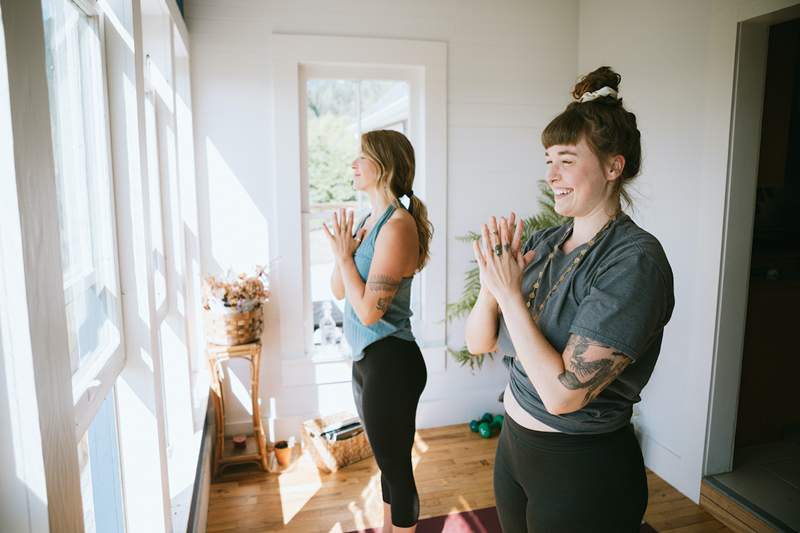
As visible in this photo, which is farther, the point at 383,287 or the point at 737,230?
the point at 737,230

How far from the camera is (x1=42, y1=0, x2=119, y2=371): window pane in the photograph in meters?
1.21

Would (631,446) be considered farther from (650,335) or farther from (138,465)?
(138,465)

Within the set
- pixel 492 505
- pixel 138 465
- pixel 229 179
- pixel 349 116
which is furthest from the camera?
pixel 349 116

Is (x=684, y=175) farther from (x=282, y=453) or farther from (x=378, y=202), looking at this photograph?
(x=282, y=453)

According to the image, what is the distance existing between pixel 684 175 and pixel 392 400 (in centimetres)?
195

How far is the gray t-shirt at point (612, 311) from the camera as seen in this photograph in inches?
43.0

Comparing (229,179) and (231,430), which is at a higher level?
(229,179)

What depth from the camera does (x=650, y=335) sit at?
1120 mm

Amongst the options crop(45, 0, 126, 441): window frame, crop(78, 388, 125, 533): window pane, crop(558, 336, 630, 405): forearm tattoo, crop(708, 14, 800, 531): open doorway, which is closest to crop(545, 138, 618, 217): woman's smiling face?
crop(558, 336, 630, 405): forearm tattoo

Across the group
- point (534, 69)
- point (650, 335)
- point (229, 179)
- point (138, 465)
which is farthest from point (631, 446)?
point (534, 69)

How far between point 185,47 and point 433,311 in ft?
6.84

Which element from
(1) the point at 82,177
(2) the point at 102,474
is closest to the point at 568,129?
(1) the point at 82,177

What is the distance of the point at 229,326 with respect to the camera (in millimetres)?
2959

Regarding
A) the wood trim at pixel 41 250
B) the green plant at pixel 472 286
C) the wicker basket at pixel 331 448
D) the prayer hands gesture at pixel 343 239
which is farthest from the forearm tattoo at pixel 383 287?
the green plant at pixel 472 286
